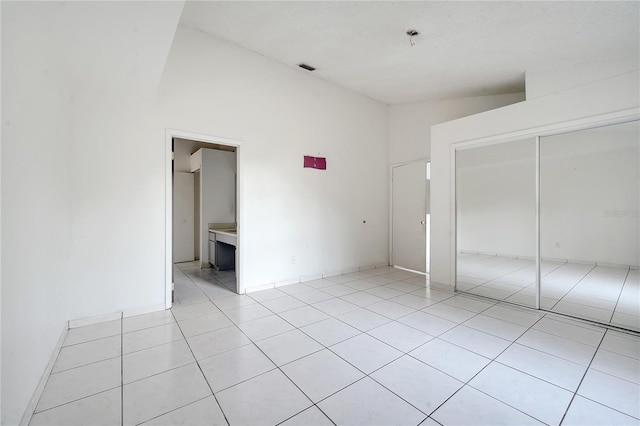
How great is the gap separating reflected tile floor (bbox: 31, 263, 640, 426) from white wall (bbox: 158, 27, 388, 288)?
1.39 m

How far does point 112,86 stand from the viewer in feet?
9.49

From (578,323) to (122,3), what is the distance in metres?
5.11

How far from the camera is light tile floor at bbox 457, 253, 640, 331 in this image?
3.12 metres

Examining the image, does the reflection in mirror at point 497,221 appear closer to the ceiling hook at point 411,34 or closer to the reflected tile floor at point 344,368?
the reflected tile floor at point 344,368

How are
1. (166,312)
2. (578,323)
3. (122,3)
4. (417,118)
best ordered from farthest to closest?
(417,118) < (166,312) < (578,323) < (122,3)

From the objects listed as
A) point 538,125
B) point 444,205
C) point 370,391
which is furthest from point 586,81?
point 370,391

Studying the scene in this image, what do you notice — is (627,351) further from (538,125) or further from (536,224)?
(538,125)

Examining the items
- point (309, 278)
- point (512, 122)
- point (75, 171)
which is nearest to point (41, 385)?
point (75, 171)

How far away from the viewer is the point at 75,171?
9.60ft

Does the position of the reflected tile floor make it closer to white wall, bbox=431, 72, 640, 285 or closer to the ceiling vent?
white wall, bbox=431, 72, 640, 285

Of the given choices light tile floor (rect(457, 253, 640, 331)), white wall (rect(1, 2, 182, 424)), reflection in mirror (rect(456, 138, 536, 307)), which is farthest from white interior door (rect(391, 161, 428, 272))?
white wall (rect(1, 2, 182, 424))

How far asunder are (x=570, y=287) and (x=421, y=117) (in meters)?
3.71

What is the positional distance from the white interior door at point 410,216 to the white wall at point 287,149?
26cm

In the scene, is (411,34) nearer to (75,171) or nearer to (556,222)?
(556,222)
